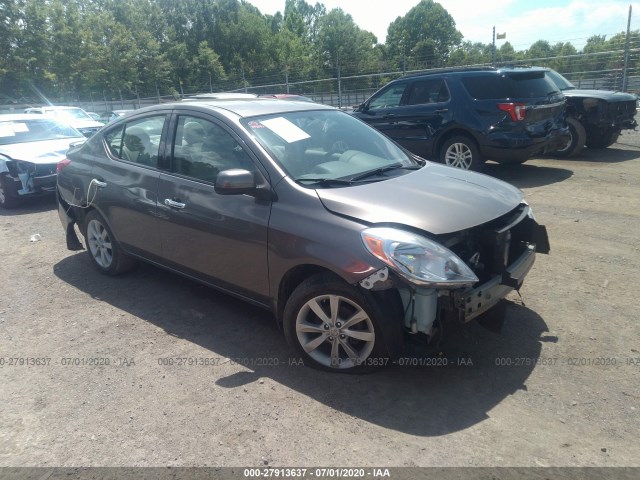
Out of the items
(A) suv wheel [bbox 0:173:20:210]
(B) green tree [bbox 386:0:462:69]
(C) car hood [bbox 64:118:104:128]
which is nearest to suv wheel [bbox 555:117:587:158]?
(A) suv wheel [bbox 0:173:20:210]

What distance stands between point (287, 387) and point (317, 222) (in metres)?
1.06

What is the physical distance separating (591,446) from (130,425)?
2.50m

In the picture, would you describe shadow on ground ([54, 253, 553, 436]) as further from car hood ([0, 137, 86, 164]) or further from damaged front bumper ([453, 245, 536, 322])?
car hood ([0, 137, 86, 164])

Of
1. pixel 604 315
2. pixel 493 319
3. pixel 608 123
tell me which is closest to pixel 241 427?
pixel 493 319

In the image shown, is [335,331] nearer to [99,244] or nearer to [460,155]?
[99,244]

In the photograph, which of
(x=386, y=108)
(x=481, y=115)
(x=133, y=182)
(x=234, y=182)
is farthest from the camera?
(x=386, y=108)

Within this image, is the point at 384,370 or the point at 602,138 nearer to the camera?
the point at 384,370

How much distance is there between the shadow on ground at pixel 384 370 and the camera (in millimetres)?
2959

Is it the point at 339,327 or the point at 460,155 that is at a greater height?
the point at 460,155

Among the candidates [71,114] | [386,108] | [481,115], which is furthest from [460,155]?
[71,114]

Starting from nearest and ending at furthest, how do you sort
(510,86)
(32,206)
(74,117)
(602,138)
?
1. (510,86)
2. (32,206)
3. (602,138)
4. (74,117)

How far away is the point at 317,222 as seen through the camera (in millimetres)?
3213

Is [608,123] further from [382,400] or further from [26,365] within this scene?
[26,365]

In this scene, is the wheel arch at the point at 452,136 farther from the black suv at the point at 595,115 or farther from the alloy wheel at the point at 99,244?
the alloy wheel at the point at 99,244
